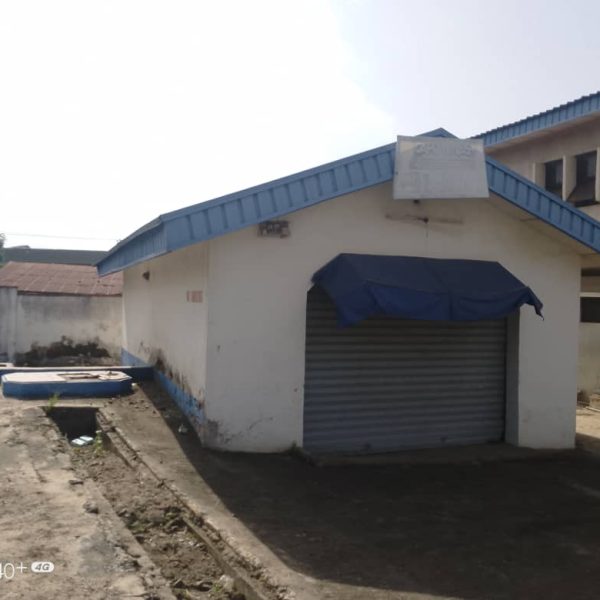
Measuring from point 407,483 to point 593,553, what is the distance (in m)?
2.25

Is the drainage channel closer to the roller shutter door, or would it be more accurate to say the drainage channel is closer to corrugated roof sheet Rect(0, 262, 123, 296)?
the roller shutter door

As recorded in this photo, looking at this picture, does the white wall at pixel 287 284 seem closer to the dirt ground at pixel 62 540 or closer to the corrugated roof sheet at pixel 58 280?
the dirt ground at pixel 62 540

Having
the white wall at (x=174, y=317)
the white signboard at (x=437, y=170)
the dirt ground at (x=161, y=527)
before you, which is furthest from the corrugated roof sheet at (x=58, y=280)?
the white signboard at (x=437, y=170)

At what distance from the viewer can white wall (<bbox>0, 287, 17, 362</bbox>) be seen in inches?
762

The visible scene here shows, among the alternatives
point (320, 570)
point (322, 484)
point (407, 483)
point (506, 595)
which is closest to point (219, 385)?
point (322, 484)

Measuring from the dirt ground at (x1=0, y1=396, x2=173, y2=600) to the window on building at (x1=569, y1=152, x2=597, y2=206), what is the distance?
12362 mm

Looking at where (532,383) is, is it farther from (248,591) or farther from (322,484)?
(248,591)

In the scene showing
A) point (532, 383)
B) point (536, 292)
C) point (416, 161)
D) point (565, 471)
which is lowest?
point (565, 471)

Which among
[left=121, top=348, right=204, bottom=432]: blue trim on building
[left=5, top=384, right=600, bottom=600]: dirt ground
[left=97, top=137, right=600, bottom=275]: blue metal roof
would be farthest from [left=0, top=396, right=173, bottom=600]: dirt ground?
[left=97, top=137, right=600, bottom=275]: blue metal roof

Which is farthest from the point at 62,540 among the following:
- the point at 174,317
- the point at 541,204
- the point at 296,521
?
the point at 541,204

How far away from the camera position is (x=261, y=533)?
5246 mm

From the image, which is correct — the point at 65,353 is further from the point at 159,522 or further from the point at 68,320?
the point at 159,522

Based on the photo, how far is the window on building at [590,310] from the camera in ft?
40.8

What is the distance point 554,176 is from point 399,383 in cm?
975
